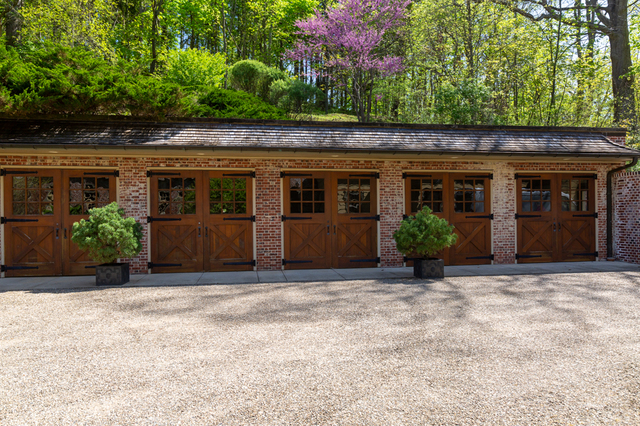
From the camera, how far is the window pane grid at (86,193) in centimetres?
835

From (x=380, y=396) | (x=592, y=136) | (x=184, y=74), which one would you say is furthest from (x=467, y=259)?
(x=184, y=74)

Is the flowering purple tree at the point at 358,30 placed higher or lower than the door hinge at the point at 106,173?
higher

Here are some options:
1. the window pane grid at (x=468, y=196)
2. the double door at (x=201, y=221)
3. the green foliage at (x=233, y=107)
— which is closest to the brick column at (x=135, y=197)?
the double door at (x=201, y=221)

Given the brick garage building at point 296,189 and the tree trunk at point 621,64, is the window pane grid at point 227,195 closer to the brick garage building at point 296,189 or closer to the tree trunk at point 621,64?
the brick garage building at point 296,189

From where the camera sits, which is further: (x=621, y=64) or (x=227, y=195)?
(x=621, y=64)

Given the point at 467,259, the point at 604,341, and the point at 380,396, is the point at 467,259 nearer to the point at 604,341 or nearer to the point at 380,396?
the point at 604,341

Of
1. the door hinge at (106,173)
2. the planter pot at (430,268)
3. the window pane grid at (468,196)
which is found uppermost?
the door hinge at (106,173)

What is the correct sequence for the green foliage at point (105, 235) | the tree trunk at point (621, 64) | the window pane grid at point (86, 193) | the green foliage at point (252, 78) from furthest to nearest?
the green foliage at point (252, 78) < the tree trunk at point (621, 64) < the window pane grid at point (86, 193) < the green foliage at point (105, 235)

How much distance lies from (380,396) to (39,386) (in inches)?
102

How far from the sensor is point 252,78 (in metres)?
20.0

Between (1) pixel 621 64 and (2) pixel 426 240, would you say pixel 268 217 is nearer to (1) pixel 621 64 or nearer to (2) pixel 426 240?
(2) pixel 426 240

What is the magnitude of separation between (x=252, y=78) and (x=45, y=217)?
45.2 ft

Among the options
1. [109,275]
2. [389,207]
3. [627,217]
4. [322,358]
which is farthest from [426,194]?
[109,275]

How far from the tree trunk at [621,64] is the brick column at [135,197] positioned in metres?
17.0
